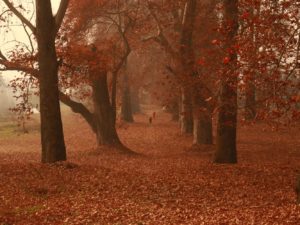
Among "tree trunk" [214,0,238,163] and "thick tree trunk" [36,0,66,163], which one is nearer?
"tree trunk" [214,0,238,163]

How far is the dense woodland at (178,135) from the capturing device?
1073 cm

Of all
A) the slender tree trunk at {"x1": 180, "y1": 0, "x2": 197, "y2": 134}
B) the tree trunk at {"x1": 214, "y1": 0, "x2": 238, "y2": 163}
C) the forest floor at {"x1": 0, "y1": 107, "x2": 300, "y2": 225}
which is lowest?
the forest floor at {"x1": 0, "y1": 107, "x2": 300, "y2": 225}

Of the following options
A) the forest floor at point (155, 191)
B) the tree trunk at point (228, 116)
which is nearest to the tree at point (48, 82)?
the forest floor at point (155, 191)

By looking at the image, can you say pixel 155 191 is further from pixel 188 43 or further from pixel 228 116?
pixel 188 43

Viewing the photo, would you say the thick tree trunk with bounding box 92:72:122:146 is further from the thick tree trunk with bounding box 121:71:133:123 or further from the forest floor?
the thick tree trunk with bounding box 121:71:133:123

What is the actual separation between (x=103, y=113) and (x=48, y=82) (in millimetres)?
7815

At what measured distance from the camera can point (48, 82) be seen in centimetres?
1571

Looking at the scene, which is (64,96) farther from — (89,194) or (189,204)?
(189,204)

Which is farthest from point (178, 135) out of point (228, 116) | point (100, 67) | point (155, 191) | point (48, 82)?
point (155, 191)

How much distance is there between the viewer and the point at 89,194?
12.4m

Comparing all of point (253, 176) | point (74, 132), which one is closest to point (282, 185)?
point (253, 176)

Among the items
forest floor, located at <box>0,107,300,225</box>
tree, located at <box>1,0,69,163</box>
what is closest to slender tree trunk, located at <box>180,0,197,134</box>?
forest floor, located at <box>0,107,300,225</box>

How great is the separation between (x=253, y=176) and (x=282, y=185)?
1411 mm

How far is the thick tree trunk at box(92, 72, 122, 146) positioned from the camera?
75.7 ft
